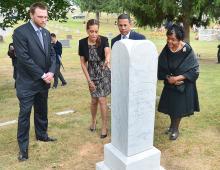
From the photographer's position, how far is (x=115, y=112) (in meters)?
4.17

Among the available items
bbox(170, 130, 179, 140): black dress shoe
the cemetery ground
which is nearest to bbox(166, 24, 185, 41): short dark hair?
bbox(170, 130, 179, 140): black dress shoe

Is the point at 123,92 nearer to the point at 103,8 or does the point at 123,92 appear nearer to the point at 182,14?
the point at 182,14

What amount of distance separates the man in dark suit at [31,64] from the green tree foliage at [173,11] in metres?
13.4

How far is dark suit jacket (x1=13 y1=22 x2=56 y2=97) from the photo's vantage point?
4.77 meters

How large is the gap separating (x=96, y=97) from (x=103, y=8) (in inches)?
1952

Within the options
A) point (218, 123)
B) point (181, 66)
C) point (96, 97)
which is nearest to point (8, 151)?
point (96, 97)

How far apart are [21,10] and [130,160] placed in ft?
24.0

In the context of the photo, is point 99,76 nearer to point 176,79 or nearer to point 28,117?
point 176,79

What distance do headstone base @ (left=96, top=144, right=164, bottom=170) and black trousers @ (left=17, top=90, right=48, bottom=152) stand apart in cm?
135

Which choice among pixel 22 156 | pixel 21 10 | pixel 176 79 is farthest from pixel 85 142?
pixel 21 10

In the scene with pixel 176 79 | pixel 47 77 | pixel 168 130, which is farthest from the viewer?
pixel 168 130

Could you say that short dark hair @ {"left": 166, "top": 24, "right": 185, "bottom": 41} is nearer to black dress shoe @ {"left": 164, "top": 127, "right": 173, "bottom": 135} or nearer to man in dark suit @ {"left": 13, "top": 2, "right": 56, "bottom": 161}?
black dress shoe @ {"left": 164, "top": 127, "right": 173, "bottom": 135}

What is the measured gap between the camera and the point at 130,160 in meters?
4.00

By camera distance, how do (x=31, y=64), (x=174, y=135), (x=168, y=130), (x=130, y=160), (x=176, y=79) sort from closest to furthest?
(x=130, y=160), (x=31, y=64), (x=176, y=79), (x=174, y=135), (x=168, y=130)
